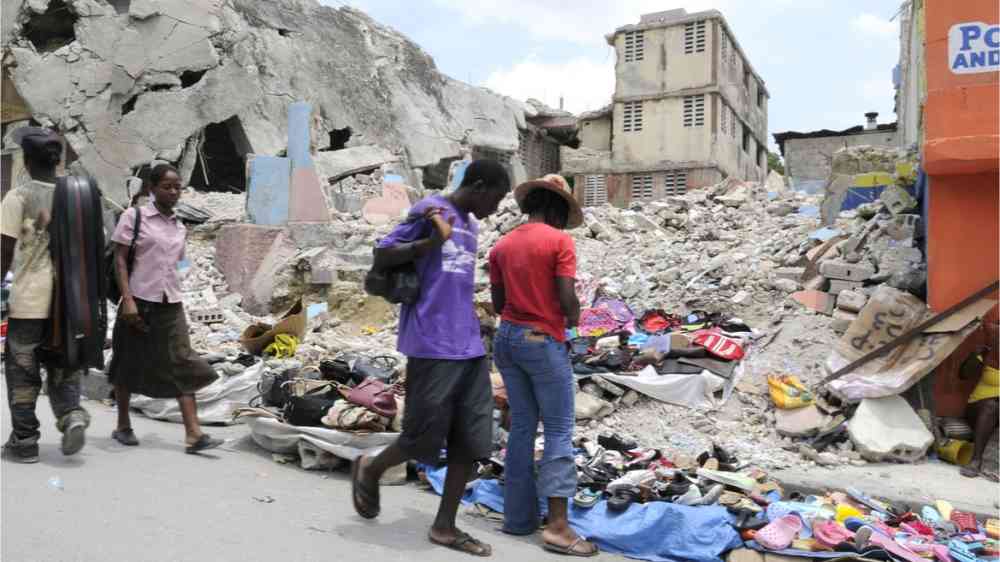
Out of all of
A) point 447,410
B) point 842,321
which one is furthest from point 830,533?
point 842,321

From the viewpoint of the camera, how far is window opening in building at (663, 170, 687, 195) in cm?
2566

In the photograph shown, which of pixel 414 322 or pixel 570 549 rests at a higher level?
pixel 414 322

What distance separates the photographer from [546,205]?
347cm

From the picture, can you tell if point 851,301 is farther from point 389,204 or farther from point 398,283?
point 389,204

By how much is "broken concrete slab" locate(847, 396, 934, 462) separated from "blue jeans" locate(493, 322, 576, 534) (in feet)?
8.15

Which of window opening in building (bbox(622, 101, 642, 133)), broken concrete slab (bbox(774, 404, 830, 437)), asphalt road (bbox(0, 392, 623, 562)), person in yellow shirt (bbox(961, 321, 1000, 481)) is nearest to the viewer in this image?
asphalt road (bbox(0, 392, 623, 562))

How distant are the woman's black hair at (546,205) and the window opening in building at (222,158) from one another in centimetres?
1754

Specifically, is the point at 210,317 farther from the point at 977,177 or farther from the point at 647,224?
the point at 977,177

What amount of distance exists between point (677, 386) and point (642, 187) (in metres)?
21.2

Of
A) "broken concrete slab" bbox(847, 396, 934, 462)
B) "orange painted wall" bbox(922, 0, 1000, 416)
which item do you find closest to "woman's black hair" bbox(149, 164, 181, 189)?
"broken concrete slab" bbox(847, 396, 934, 462)

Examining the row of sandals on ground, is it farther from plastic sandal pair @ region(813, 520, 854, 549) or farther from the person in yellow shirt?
the person in yellow shirt

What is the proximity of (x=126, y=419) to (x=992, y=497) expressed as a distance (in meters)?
4.75

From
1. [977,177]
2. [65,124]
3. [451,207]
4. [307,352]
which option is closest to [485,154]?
[65,124]

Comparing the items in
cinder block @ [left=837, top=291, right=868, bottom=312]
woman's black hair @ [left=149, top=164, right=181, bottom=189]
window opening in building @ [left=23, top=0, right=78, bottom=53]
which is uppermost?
window opening in building @ [left=23, top=0, right=78, bottom=53]
